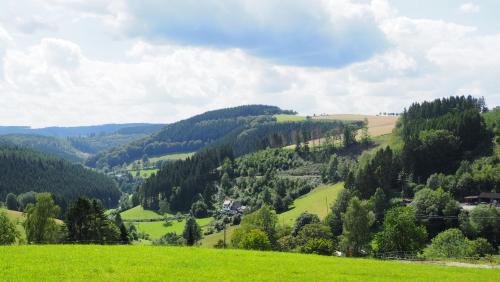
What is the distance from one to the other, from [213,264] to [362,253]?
72586mm

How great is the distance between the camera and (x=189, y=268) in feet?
122

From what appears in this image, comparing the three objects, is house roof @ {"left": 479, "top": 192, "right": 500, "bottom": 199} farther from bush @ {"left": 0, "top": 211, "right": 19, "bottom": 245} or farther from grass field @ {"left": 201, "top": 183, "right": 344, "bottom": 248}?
bush @ {"left": 0, "top": 211, "right": 19, "bottom": 245}

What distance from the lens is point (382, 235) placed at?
9438 cm

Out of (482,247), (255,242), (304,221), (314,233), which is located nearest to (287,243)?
(314,233)

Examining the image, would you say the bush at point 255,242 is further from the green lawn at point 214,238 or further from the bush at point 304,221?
the green lawn at point 214,238

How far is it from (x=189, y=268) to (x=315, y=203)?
453 feet

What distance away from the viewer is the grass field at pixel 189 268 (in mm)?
31688

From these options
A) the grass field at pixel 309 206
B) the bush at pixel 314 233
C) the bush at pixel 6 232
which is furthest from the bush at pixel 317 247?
the grass field at pixel 309 206

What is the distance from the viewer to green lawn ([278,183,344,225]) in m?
160

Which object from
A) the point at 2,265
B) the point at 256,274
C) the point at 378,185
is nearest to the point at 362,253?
the point at 378,185

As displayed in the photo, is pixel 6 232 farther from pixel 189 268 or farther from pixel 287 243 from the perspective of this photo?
pixel 189 268

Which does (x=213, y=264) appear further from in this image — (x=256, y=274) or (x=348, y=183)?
(x=348, y=183)

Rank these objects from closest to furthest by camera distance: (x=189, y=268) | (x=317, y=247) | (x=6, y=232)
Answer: (x=189, y=268)
(x=6, y=232)
(x=317, y=247)

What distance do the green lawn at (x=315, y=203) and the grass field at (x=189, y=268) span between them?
10772cm
